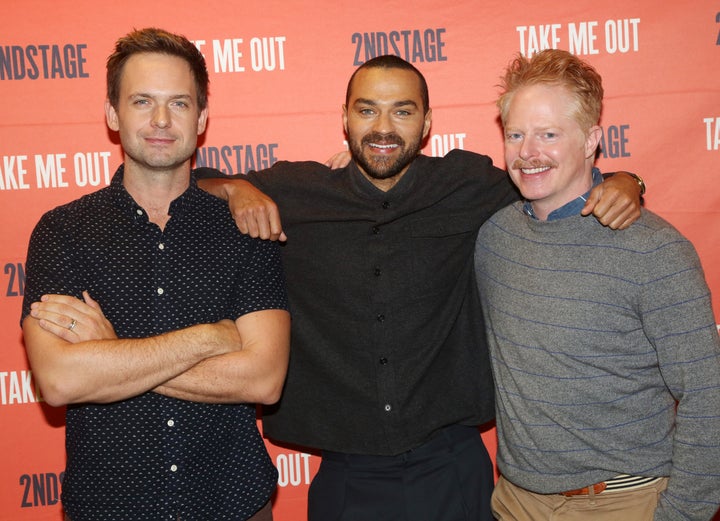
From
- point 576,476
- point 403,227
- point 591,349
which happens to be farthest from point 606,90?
point 576,476

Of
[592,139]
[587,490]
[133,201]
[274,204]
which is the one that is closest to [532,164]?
[592,139]

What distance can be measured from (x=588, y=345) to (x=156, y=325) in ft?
4.04

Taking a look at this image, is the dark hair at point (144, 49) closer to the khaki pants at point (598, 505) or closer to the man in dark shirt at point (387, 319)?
the man in dark shirt at point (387, 319)

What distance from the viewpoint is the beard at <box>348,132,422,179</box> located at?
2426mm

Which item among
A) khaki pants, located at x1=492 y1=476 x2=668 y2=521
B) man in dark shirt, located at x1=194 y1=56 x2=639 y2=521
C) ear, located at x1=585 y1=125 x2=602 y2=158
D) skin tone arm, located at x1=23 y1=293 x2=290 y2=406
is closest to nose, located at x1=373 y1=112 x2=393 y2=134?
man in dark shirt, located at x1=194 y1=56 x2=639 y2=521

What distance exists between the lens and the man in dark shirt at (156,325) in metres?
1.98

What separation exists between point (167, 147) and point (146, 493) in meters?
1.00

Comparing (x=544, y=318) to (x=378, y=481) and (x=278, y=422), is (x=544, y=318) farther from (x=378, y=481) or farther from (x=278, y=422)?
(x=278, y=422)

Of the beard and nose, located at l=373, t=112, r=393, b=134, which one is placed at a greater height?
nose, located at l=373, t=112, r=393, b=134

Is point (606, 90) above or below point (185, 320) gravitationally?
above

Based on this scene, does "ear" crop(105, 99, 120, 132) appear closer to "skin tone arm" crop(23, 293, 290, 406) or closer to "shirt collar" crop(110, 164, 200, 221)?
"shirt collar" crop(110, 164, 200, 221)

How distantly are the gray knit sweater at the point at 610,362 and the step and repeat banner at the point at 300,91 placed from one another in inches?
39.6

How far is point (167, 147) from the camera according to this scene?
A: 2.16 m

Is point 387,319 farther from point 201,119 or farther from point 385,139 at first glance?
point 201,119
